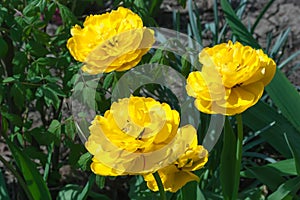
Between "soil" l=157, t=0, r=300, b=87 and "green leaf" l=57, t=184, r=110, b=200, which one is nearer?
"green leaf" l=57, t=184, r=110, b=200

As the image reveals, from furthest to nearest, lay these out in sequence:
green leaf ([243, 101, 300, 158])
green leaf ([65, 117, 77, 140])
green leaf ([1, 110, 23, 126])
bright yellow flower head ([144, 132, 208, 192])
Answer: green leaf ([243, 101, 300, 158]) < green leaf ([1, 110, 23, 126]) < green leaf ([65, 117, 77, 140]) < bright yellow flower head ([144, 132, 208, 192])

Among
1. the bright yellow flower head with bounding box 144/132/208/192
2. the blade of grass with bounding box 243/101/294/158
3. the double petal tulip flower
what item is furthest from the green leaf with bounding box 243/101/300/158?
the double petal tulip flower

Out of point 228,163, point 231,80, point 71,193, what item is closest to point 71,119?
point 71,193

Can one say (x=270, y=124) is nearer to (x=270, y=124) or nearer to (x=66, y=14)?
(x=270, y=124)

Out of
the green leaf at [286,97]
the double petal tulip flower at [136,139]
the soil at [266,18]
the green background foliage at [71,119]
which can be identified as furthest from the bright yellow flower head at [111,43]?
the soil at [266,18]

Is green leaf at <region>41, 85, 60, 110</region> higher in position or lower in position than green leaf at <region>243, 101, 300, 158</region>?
higher

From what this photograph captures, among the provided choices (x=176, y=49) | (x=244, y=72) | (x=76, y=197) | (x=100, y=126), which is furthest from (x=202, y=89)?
(x=76, y=197)

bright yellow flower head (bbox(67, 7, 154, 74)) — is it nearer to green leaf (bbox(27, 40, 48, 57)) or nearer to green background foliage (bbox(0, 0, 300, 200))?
green background foliage (bbox(0, 0, 300, 200))
